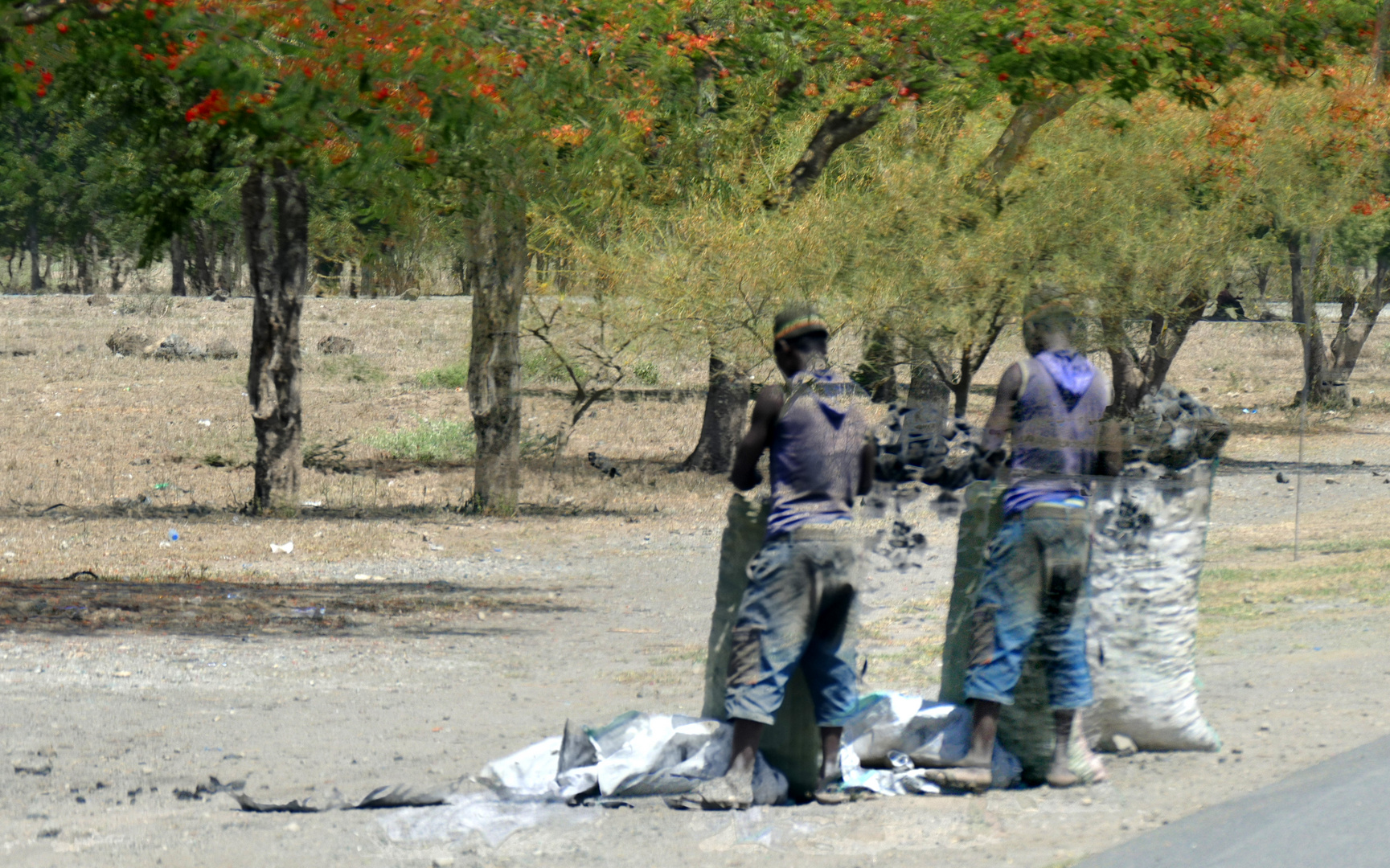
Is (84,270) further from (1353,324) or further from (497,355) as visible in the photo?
(497,355)

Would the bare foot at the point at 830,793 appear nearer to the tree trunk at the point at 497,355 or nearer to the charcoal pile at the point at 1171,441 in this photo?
the charcoal pile at the point at 1171,441

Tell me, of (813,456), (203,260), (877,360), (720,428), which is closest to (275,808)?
(813,456)

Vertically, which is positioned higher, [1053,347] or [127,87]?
[127,87]

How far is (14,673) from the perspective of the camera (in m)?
7.57

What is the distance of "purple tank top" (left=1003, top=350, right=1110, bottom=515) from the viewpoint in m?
5.36

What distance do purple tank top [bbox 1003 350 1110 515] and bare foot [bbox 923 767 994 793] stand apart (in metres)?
0.89

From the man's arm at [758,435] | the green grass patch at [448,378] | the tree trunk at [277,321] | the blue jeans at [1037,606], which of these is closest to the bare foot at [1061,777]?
the blue jeans at [1037,606]

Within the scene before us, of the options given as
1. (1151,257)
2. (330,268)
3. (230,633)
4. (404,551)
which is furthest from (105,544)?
(330,268)

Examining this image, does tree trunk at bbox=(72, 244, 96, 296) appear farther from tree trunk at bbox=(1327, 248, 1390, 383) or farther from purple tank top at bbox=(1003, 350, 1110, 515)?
purple tank top at bbox=(1003, 350, 1110, 515)

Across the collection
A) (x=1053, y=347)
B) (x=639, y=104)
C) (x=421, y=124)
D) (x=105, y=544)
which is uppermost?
(x=639, y=104)

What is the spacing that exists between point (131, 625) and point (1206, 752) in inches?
245

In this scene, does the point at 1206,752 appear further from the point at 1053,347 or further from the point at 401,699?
the point at 401,699

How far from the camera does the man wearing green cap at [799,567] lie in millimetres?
5055

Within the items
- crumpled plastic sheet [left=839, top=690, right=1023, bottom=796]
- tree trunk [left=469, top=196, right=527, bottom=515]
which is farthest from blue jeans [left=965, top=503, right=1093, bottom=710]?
tree trunk [left=469, top=196, right=527, bottom=515]
